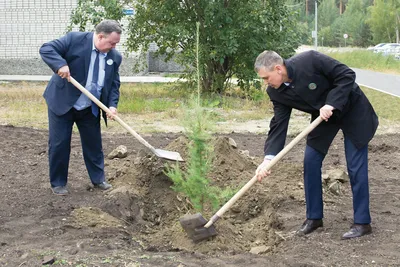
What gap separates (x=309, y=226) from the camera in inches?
225

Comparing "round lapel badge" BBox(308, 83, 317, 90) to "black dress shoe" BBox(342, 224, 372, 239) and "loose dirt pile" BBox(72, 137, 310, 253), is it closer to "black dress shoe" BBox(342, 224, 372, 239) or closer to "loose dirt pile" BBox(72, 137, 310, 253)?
"black dress shoe" BBox(342, 224, 372, 239)

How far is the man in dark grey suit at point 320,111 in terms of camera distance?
517 cm

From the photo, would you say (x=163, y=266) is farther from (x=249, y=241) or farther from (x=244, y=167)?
(x=244, y=167)

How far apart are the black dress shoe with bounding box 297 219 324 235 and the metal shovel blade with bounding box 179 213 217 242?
29.6 inches

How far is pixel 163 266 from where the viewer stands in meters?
4.74

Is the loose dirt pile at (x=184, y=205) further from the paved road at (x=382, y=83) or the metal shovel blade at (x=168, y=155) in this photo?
the paved road at (x=382, y=83)

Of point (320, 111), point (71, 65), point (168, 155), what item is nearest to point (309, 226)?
point (320, 111)

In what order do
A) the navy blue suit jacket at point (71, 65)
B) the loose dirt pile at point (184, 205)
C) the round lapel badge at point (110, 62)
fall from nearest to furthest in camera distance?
1. the loose dirt pile at point (184, 205)
2. the navy blue suit jacket at point (71, 65)
3. the round lapel badge at point (110, 62)

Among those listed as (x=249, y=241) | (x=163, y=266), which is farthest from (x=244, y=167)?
(x=163, y=266)

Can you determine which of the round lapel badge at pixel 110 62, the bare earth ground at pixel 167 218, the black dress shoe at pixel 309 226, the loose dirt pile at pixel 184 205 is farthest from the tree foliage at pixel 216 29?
the black dress shoe at pixel 309 226

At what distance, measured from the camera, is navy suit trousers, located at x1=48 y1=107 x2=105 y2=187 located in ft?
22.4

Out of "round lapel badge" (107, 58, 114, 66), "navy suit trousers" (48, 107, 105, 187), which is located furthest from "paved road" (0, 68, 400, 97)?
"round lapel badge" (107, 58, 114, 66)

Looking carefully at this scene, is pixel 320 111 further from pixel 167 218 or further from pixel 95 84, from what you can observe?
pixel 95 84

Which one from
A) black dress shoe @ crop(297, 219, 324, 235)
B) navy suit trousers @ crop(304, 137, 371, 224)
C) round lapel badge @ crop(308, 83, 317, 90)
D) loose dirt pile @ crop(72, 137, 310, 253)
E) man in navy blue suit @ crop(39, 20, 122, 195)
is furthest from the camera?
man in navy blue suit @ crop(39, 20, 122, 195)
